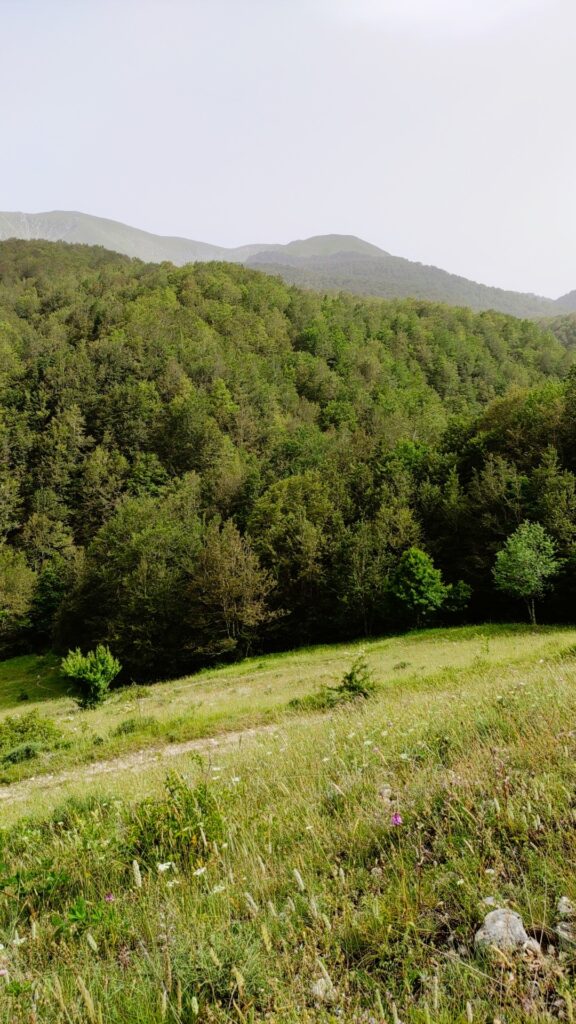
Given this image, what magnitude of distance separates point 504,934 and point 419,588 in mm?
38954

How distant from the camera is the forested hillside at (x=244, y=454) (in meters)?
44.8

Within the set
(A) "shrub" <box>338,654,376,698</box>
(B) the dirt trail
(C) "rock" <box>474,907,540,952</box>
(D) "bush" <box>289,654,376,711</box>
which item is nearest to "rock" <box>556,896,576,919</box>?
(C) "rock" <box>474,907,540,952</box>

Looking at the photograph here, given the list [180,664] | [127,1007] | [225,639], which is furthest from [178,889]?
[180,664]

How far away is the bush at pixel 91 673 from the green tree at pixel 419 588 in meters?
22.3

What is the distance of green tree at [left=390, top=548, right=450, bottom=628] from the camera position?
130 feet

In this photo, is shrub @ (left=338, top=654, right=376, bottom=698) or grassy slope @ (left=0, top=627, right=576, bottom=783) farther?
grassy slope @ (left=0, top=627, right=576, bottom=783)

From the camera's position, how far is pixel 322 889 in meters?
3.04

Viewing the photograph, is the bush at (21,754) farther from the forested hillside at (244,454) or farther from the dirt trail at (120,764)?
the forested hillside at (244,454)

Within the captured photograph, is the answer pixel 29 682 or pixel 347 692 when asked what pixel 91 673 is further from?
pixel 29 682

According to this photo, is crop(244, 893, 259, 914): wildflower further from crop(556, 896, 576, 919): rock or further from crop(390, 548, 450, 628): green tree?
crop(390, 548, 450, 628): green tree

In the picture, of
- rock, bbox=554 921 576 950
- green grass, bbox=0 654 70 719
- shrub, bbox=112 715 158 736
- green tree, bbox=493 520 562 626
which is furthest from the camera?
green grass, bbox=0 654 70 719

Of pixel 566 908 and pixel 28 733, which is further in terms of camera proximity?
pixel 28 733

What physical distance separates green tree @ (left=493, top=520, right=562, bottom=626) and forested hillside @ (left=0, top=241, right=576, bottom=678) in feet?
9.64

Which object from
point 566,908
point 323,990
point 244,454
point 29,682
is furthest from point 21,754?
point 244,454
